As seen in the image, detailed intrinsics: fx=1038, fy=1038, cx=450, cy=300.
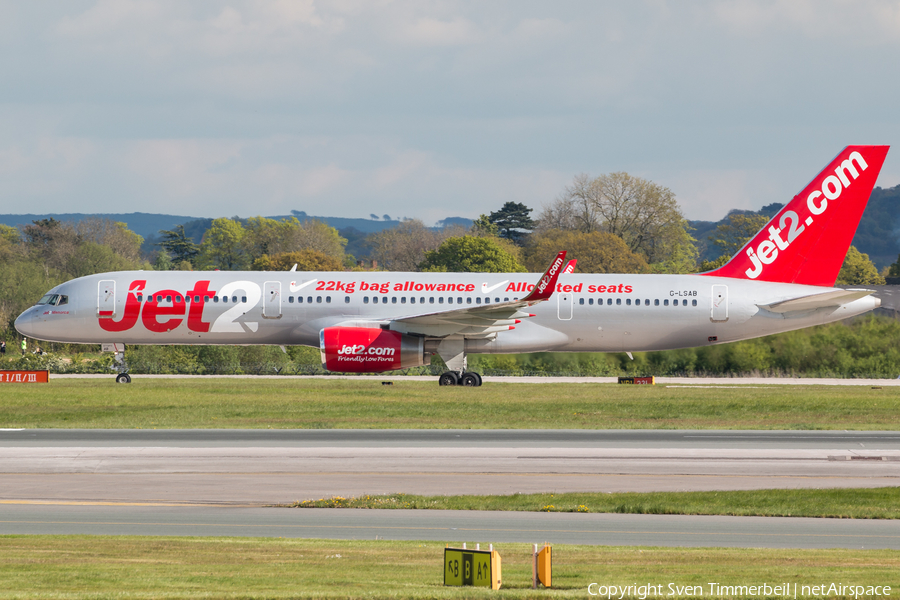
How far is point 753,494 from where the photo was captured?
727 inches

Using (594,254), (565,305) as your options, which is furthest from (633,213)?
(565,305)

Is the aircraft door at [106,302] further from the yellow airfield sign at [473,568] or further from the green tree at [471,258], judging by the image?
the green tree at [471,258]

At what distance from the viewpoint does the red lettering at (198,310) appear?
136 ft

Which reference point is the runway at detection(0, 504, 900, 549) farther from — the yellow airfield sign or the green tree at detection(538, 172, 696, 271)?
the green tree at detection(538, 172, 696, 271)

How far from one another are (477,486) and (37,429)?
15361 mm

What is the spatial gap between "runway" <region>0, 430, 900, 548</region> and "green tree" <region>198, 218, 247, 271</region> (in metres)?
144

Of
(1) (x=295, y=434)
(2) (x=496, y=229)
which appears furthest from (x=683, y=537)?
(2) (x=496, y=229)

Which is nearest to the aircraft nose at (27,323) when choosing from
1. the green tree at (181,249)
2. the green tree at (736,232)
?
the green tree at (736,232)

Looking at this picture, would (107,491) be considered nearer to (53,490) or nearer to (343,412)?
(53,490)

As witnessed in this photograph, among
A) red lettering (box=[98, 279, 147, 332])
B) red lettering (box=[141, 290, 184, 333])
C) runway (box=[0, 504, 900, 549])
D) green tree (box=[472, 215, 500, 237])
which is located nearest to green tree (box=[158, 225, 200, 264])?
green tree (box=[472, 215, 500, 237])

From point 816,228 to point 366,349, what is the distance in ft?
65.3

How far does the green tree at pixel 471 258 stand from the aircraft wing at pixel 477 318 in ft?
199

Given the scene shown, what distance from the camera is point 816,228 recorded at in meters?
44.0

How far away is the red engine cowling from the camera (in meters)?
39.5
